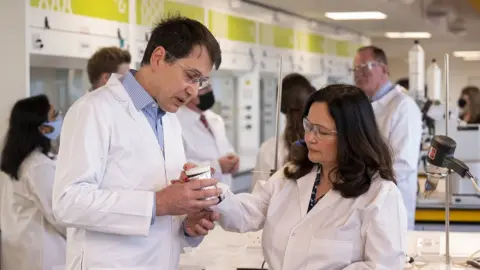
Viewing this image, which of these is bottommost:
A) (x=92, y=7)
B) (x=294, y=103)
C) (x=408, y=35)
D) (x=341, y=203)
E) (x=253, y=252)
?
(x=253, y=252)

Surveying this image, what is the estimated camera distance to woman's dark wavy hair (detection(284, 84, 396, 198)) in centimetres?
238

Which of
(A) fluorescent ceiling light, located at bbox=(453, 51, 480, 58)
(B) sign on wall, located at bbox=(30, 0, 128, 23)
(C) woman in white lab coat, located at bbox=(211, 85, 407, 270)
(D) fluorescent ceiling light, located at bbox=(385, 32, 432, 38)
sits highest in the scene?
(D) fluorescent ceiling light, located at bbox=(385, 32, 432, 38)

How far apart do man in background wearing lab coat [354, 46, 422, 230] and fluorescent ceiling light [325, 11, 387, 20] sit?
4.80 m

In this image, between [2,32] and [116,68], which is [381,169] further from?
[2,32]

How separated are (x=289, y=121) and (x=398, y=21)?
24.9 feet

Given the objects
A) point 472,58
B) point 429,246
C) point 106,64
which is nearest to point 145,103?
point 429,246

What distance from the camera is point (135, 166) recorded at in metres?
2.29

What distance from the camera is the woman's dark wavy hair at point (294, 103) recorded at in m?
4.06

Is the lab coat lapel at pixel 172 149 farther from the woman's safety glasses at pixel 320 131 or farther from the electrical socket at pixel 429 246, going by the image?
the electrical socket at pixel 429 246

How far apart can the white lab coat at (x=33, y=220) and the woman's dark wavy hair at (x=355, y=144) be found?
1.91 meters

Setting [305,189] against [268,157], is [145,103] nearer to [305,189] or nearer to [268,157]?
[305,189]

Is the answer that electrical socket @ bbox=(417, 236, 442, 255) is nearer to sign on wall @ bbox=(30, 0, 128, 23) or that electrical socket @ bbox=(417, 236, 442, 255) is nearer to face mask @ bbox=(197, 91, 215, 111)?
face mask @ bbox=(197, 91, 215, 111)

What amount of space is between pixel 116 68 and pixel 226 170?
143cm

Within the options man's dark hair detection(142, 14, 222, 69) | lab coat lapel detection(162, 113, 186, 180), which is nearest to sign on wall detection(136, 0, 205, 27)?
lab coat lapel detection(162, 113, 186, 180)
